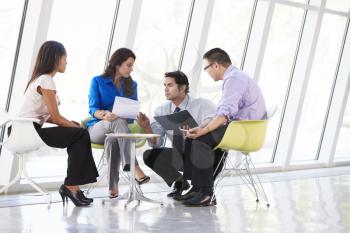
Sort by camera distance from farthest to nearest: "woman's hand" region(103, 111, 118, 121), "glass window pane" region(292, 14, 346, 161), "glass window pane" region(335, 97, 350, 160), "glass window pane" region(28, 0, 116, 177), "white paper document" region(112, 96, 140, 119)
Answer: "glass window pane" region(335, 97, 350, 160), "glass window pane" region(292, 14, 346, 161), "glass window pane" region(28, 0, 116, 177), "woman's hand" region(103, 111, 118, 121), "white paper document" region(112, 96, 140, 119)

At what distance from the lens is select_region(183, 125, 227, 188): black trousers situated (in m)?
5.82

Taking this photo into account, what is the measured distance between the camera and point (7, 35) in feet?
20.4

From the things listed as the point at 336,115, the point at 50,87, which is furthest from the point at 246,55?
the point at 50,87

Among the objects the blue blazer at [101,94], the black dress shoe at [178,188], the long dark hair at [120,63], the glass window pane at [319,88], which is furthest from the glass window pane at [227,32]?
the blue blazer at [101,94]

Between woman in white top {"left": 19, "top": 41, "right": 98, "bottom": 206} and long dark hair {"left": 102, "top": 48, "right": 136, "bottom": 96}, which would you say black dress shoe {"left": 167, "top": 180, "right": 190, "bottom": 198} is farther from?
woman in white top {"left": 19, "top": 41, "right": 98, "bottom": 206}

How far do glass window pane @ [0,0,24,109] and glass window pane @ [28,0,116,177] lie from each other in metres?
0.52

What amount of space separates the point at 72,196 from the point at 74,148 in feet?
1.16

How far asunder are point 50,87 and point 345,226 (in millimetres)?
2276

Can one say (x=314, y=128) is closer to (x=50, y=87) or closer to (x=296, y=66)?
(x=296, y=66)

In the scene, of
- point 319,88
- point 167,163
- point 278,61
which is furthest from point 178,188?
point 319,88

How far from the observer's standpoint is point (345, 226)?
498 cm

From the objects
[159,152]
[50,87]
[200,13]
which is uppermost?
[200,13]

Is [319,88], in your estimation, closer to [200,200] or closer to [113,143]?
[200,200]

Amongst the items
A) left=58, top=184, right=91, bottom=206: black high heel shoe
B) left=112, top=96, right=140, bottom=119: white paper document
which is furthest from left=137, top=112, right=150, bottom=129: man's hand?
left=58, top=184, right=91, bottom=206: black high heel shoe
